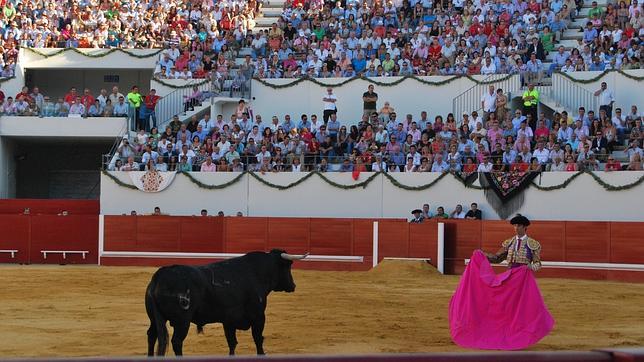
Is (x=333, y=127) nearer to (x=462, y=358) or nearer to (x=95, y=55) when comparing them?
(x=95, y=55)

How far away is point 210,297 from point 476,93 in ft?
57.6

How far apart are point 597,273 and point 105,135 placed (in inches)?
501

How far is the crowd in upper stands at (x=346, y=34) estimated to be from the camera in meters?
26.1

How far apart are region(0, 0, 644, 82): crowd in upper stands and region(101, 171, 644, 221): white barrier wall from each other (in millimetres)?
3876

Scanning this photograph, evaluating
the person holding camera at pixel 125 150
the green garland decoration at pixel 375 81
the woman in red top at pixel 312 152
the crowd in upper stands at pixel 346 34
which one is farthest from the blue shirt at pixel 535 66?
the person holding camera at pixel 125 150

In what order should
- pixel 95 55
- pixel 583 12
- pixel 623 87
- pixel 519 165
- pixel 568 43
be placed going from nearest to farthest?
1. pixel 519 165
2. pixel 623 87
3. pixel 568 43
4. pixel 583 12
5. pixel 95 55

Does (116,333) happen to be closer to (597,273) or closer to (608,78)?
(597,273)

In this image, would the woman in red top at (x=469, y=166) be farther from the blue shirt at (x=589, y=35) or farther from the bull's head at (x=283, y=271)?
the bull's head at (x=283, y=271)

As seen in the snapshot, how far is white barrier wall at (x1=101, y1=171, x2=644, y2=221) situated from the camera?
Result: 2231 cm

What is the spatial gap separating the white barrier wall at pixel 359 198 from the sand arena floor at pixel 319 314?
193cm

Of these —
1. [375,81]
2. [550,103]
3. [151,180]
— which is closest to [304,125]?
[375,81]

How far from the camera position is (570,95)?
25297 mm

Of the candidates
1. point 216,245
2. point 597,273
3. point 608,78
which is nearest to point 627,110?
point 608,78

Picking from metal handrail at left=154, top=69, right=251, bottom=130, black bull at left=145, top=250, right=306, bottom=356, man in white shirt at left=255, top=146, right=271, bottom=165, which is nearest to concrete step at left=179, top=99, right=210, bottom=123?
metal handrail at left=154, top=69, right=251, bottom=130
